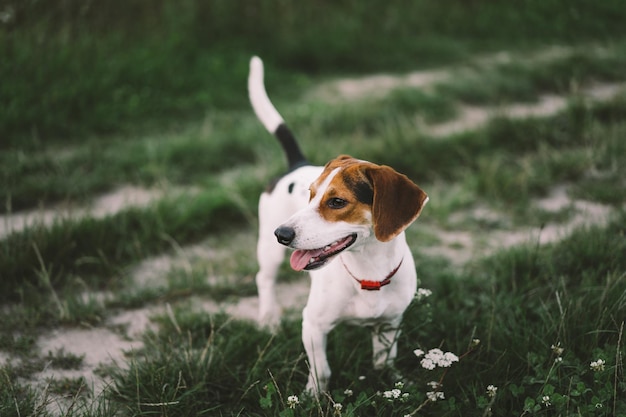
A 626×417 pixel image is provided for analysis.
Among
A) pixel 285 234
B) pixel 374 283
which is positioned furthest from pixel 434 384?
pixel 285 234

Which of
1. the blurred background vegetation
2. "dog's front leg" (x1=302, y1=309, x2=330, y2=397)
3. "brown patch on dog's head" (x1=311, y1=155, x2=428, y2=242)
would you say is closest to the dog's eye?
"brown patch on dog's head" (x1=311, y1=155, x2=428, y2=242)

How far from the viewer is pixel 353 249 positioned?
2.52 metres

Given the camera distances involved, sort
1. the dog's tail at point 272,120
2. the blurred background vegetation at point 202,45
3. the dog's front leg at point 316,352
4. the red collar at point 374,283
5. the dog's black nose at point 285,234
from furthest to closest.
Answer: the blurred background vegetation at point 202,45 → the dog's tail at point 272,120 → the dog's front leg at point 316,352 → the red collar at point 374,283 → the dog's black nose at point 285,234

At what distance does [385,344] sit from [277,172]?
252 cm

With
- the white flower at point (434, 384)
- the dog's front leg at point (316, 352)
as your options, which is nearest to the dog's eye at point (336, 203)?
the dog's front leg at point (316, 352)

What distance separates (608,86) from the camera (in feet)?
24.8

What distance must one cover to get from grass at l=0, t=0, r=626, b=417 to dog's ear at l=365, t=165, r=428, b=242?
638 mm

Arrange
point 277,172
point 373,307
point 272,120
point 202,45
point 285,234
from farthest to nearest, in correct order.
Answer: point 202,45 < point 277,172 < point 272,120 < point 373,307 < point 285,234

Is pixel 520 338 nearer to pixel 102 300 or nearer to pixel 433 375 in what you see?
pixel 433 375

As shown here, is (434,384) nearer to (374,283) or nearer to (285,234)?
(374,283)

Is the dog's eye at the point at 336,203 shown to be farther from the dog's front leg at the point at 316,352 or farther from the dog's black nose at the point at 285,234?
the dog's front leg at the point at 316,352

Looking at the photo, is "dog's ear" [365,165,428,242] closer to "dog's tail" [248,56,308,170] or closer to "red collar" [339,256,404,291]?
"red collar" [339,256,404,291]

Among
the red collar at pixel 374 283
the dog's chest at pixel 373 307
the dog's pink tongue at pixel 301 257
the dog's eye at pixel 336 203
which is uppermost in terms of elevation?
the dog's eye at pixel 336 203

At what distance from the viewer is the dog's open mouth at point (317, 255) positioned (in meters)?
2.40
